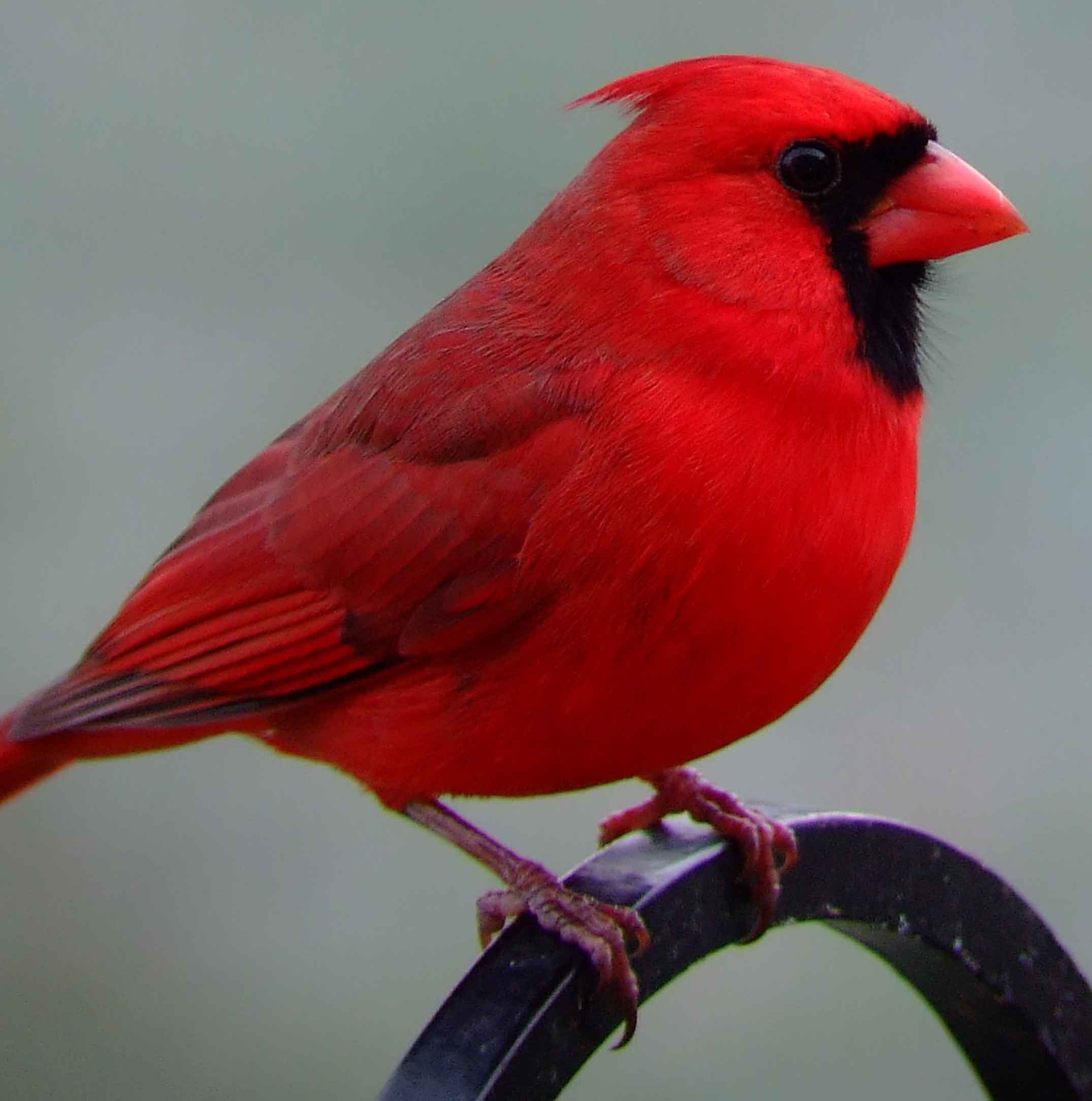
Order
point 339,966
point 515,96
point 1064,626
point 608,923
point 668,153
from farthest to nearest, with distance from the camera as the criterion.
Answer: point 515,96 < point 1064,626 < point 339,966 < point 668,153 < point 608,923

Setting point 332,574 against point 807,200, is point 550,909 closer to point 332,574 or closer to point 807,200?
point 332,574

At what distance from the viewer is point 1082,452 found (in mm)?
3840

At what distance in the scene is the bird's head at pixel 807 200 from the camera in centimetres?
229

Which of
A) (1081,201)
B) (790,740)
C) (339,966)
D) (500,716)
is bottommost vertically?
(339,966)

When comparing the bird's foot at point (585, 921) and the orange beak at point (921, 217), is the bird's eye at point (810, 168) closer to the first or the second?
Result: the orange beak at point (921, 217)

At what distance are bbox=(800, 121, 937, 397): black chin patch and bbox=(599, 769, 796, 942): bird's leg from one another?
1.60 ft

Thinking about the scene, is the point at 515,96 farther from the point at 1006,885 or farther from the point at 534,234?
the point at 1006,885

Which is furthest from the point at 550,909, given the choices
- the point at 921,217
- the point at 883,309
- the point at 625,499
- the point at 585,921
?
the point at 921,217

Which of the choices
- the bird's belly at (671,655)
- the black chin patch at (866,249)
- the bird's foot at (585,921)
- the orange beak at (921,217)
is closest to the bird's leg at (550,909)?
the bird's foot at (585,921)

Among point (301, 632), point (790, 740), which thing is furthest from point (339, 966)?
point (301, 632)

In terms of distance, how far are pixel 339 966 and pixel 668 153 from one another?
5.46 feet

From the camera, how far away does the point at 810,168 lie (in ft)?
7.58

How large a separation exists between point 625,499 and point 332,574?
1.53 ft

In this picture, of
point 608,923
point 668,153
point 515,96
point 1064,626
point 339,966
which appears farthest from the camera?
point 515,96
